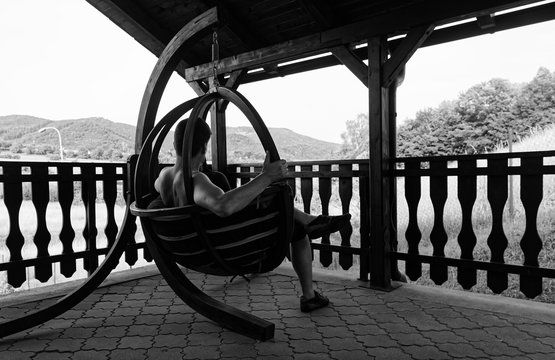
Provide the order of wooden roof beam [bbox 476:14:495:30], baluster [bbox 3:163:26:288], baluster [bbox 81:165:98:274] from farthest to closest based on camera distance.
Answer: baluster [bbox 81:165:98:274]
baluster [bbox 3:163:26:288]
wooden roof beam [bbox 476:14:495:30]

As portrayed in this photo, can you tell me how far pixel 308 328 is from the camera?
2465 mm

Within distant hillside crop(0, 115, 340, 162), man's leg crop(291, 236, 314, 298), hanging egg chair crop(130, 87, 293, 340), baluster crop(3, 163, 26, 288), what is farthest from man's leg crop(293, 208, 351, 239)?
distant hillside crop(0, 115, 340, 162)

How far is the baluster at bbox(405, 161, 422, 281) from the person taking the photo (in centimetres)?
338

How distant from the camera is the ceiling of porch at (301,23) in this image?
114 inches

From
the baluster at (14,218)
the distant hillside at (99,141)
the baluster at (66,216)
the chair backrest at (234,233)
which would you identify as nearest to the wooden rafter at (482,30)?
the chair backrest at (234,233)

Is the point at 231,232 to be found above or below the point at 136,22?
below

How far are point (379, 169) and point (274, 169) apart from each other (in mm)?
1388

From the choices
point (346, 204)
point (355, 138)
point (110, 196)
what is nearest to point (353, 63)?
point (346, 204)

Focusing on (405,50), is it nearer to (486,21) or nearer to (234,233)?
(486,21)

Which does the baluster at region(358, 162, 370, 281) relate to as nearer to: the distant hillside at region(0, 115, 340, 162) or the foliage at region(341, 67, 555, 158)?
the distant hillside at region(0, 115, 340, 162)

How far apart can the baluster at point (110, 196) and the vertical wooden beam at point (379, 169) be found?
262cm

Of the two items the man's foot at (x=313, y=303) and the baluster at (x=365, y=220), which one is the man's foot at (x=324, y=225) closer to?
the man's foot at (x=313, y=303)

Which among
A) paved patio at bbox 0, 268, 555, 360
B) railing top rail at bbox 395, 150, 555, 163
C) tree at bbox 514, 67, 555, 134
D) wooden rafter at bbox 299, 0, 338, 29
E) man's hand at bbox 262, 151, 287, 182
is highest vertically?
tree at bbox 514, 67, 555, 134

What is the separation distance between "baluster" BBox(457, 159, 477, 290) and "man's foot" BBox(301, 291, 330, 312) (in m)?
1.20
